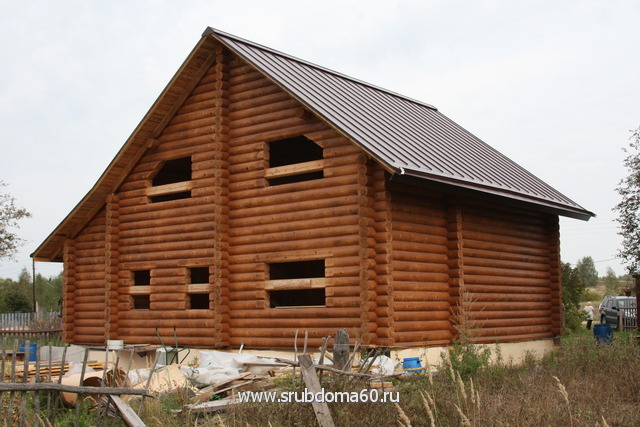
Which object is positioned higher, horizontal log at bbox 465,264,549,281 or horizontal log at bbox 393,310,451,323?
horizontal log at bbox 465,264,549,281

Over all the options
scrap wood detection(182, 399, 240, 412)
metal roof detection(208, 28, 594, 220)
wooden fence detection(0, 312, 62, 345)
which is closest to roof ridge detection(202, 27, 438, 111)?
metal roof detection(208, 28, 594, 220)

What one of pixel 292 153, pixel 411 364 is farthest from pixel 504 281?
pixel 292 153

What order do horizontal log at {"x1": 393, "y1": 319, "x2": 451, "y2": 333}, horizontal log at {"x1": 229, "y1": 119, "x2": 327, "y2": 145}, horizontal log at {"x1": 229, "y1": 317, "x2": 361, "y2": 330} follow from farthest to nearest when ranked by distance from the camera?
horizontal log at {"x1": 229, "y1": 119, "x2": 327, "y2": 145}, horizontal log at {"x1": 229, "y1": 317, "x2": 361, "y2": 330}, horizontal log at {"x1": 393, "y1": 319, "x2": 451, "y2": 333}

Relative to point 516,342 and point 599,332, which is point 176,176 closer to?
point 516,342

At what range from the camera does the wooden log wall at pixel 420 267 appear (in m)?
14.8

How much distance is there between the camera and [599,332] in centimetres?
2055

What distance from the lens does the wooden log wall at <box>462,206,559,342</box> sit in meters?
16.8

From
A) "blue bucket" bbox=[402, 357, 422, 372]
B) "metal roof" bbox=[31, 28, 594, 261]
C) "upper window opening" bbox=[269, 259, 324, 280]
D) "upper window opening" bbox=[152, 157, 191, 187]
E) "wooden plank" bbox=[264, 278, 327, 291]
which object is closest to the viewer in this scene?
"blue bucket" bbox=[402, 357, 422, 372]

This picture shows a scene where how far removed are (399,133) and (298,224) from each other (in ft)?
10.6

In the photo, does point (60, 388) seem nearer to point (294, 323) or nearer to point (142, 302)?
point (294, 323)

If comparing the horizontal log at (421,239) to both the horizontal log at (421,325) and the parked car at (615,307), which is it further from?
the parked car at (615,307)

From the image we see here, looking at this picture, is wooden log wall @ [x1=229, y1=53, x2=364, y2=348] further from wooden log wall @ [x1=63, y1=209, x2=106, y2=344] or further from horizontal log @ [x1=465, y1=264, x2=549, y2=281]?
wooden log wall @ [x1=63, y1=209, x2=106, y2=344]

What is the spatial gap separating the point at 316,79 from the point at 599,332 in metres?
10.3

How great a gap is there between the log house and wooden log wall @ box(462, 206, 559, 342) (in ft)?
0.17
